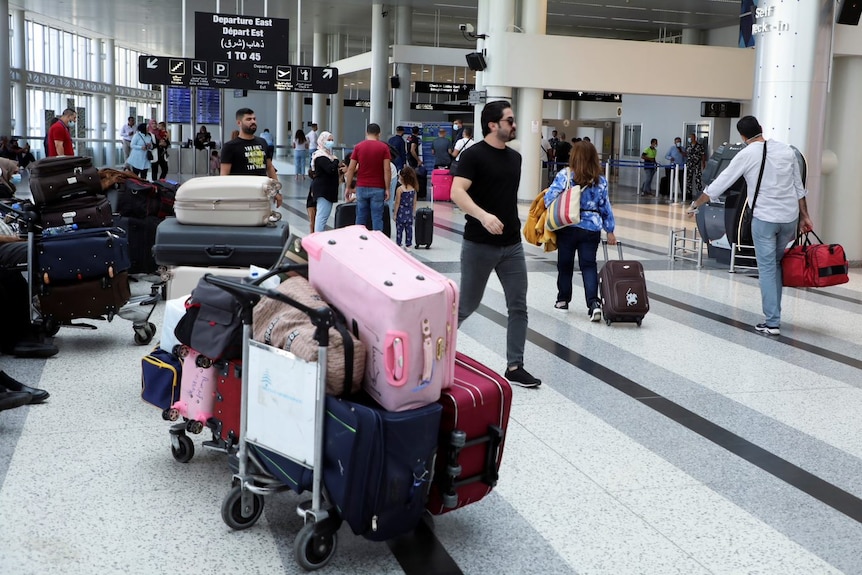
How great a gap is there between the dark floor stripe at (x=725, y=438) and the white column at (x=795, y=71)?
15.2 ft

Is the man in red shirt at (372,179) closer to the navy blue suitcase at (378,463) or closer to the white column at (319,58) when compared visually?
the navy blue suitcase at (378,463)

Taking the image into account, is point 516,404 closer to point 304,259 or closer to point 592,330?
point 304,259

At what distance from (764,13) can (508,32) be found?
36.6ft

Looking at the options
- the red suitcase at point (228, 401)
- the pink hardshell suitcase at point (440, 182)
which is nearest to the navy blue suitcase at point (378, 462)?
the red suitcase at point (228, 401)

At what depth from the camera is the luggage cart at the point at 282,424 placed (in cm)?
313

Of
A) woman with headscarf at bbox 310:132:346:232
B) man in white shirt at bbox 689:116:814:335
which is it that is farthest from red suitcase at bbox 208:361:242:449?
woman with headscarf at bbox 310:132:346:232

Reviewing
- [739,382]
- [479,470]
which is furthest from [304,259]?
[739,382]

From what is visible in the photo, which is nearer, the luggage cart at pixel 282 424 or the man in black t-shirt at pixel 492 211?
the luggage cart at pixel 282 424

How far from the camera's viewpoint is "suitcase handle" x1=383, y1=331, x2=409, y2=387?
10.1 feet

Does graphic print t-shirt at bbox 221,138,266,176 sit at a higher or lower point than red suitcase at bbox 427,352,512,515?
higher

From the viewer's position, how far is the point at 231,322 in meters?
3.63

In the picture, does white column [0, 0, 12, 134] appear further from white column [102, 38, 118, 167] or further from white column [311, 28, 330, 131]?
white column [102, 38, 118, 167]

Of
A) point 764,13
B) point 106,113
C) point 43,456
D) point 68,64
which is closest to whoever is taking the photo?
point 43,456

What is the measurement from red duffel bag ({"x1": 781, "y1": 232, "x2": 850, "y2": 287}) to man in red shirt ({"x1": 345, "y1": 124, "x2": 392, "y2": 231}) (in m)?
4.96
